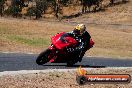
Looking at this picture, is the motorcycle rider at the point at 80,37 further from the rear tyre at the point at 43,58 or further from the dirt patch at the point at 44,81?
the dirt patch at the point at 44,81

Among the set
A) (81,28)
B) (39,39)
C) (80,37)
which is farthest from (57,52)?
(39,39)

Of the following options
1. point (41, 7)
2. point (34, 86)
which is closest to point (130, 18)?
point (41, 7)

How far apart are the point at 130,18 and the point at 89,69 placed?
7803cm

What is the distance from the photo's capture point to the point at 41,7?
11150cm

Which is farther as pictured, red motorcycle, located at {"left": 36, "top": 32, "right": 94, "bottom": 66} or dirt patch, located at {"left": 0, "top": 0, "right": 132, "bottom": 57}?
dirt patch, located at {"left": 0, "top": 0, "right": 132, "bottom": 57}

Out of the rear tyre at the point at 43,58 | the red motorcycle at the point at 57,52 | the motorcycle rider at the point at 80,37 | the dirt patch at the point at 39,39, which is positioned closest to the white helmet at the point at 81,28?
the motorcycle rider at the point at 80,37

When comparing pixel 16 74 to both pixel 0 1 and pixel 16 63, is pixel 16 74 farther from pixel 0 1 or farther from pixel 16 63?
pixel 0 1

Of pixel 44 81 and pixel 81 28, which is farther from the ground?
pixel 81 28

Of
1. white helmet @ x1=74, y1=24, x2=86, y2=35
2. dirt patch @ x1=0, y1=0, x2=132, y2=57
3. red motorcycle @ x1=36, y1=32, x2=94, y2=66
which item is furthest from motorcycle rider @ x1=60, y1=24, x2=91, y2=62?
dirt patch @ x1=0, y1=0, x2=132, y2=57

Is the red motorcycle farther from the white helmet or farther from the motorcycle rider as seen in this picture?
the white helmet

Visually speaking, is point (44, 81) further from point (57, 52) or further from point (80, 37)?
point (80, 37)

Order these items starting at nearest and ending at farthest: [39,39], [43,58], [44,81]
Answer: [44,81] → [43,58] → [39,39]

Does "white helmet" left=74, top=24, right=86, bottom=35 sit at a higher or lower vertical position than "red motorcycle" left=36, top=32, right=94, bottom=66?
higher

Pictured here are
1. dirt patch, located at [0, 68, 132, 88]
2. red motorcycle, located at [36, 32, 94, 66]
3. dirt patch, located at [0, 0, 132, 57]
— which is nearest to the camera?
dirt patch, located at [0, 68, 132, 88]
